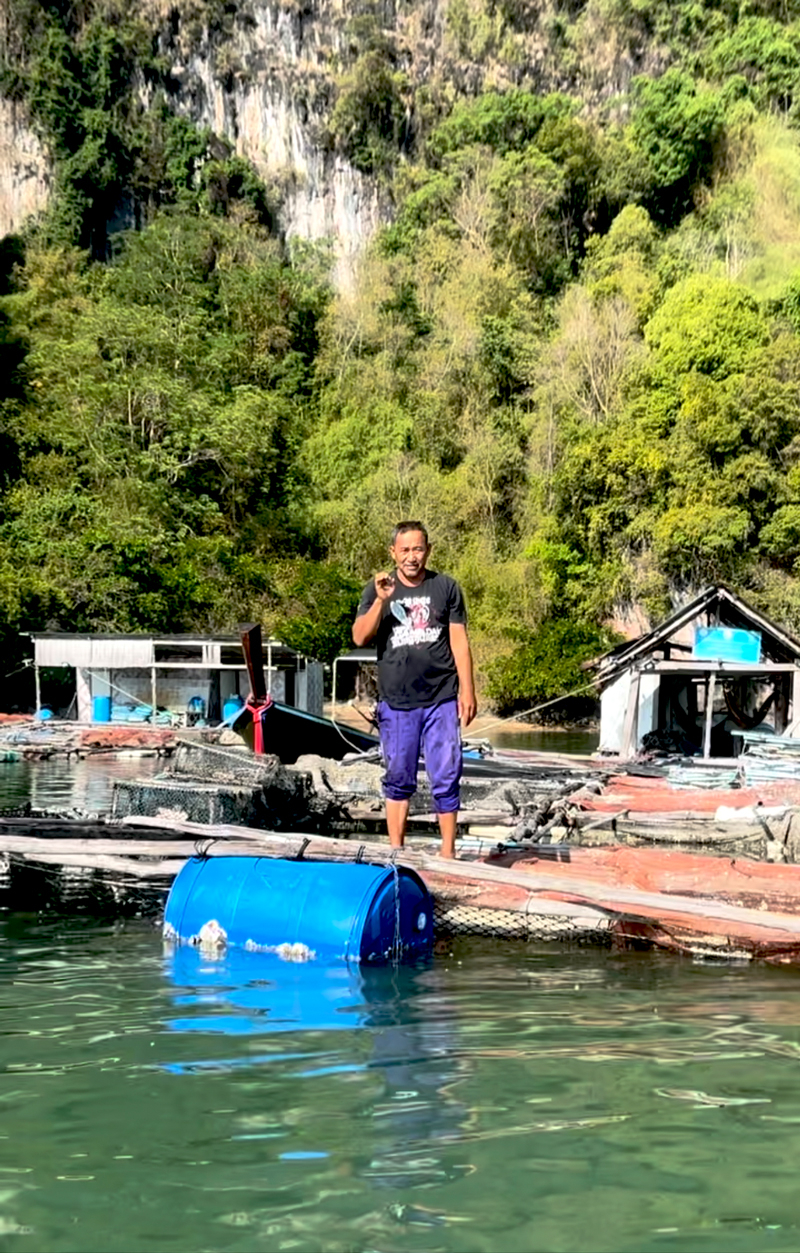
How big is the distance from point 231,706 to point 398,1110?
1071 inches

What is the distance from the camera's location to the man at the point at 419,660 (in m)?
7.07

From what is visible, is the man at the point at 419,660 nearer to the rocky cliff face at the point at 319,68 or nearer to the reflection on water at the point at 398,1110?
the reflection on water at the point at 398,1110

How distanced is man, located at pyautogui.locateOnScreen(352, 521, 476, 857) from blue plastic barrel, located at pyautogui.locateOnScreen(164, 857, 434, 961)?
719 mm

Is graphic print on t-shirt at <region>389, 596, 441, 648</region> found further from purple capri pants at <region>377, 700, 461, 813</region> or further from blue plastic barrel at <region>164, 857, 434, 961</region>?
blue plastic barrel at <region>164, 857, 434, 961</region>

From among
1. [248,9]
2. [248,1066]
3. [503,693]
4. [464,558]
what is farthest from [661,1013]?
[248,9]

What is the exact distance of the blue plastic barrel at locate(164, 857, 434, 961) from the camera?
648cm

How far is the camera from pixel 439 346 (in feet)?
163

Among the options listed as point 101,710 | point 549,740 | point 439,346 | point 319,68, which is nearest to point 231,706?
point 101,710

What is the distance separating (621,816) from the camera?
11.4 meters

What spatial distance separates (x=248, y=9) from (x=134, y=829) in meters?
60.4

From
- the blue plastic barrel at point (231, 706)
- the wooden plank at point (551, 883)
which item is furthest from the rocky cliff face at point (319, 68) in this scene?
the wooden plank at point (551, 883)

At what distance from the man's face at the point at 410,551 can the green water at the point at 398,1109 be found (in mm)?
2171

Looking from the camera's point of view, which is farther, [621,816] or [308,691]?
[308,691]

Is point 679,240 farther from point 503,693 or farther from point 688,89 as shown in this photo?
point 503,693
